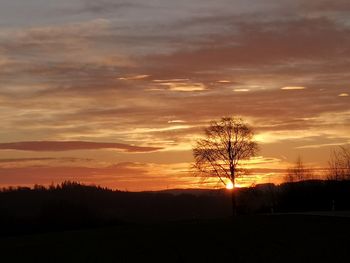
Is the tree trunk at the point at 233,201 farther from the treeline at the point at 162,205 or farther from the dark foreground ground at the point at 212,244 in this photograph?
the dark foreground ground at the point at 212,244

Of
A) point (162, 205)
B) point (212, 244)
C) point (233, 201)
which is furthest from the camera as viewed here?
point (162, 205)

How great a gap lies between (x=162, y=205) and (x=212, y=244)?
315 ft

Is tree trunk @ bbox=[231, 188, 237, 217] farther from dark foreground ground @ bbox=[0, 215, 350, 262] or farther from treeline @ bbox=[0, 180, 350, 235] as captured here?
dark foreground ground @ bbox=[0, 215, 350, 262]

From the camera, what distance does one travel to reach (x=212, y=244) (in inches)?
1457

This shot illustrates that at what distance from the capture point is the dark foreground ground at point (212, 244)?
30766 millimetres

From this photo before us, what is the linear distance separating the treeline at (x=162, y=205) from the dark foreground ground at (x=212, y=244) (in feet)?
72.9

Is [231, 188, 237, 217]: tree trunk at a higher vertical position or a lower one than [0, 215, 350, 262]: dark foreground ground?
higher

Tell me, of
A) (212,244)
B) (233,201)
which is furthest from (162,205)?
(212,244)

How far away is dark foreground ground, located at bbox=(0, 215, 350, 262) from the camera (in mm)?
30766

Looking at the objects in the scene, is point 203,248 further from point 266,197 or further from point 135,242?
point 266,197

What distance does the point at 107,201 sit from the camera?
152125mm

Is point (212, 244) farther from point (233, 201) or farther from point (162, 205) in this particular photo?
point (162, 205)

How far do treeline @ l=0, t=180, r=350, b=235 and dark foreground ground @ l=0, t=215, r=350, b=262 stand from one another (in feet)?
72.9

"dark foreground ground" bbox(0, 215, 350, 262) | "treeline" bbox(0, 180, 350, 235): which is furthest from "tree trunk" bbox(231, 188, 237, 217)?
"dark foreground ground" bbox(0, 215, 350, 262)
